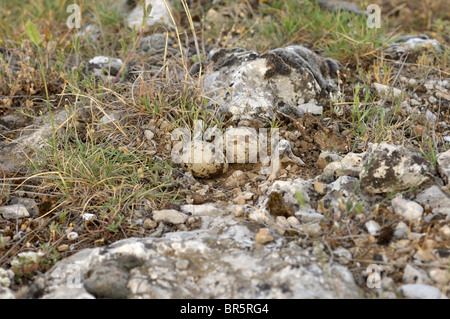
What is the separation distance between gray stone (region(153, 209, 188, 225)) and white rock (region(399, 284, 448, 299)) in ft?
3.58

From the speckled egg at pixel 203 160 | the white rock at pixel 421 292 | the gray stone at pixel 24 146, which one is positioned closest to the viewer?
the white rock at pixel 421 292

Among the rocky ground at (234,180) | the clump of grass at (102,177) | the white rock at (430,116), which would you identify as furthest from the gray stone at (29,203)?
the white rock at (430,116)

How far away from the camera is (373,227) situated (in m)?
2.12

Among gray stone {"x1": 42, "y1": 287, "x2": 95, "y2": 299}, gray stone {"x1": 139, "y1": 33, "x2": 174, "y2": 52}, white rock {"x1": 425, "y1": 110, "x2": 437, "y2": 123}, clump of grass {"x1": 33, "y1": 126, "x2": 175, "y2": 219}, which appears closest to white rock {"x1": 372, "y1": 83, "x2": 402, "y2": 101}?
white rock {"x1": 425, "y1": 110, "x2": 437, "y2": 123}

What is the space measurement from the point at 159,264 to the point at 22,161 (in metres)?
1.35

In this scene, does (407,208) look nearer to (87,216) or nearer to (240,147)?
(240,147)

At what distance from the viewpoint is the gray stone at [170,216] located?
93.7 inches

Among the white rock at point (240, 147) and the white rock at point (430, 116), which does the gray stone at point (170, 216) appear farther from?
the white rock at point (430, 116)

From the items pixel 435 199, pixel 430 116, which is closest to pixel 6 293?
pixel 435 199

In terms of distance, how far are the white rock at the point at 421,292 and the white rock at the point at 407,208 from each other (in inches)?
14.6

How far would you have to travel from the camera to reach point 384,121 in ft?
9.46

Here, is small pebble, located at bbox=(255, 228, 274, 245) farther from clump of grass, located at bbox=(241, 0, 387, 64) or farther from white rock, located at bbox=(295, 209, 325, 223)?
clump of grass, located at bbox=(241, 0, 387, 64)

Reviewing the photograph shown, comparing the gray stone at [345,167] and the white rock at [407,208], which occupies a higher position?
the gray stone at [345,167]

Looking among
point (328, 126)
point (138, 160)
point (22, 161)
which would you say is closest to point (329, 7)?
point (328, 126)
